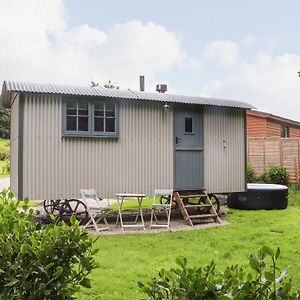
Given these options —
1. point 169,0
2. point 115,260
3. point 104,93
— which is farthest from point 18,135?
point 169,0

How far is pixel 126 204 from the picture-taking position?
12.9 metres

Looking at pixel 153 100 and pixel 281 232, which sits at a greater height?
pixel 153 100

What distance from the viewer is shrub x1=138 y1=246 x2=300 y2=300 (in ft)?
4.95

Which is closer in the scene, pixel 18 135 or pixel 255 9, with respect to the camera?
pixel 18 135

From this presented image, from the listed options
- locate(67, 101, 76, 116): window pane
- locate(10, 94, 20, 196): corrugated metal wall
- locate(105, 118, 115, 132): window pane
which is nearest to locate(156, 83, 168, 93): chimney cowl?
locate(105, 118, 115, 132): window pane

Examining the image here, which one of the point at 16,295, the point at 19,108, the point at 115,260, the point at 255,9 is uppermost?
the point at 255,9

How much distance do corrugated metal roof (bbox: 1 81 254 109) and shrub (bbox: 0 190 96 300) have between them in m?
6.18

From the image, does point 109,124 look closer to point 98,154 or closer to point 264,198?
point 98,154

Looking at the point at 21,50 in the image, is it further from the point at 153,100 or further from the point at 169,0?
the point at 153,100

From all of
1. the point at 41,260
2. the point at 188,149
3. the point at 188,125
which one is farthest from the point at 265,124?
the point at 41,260

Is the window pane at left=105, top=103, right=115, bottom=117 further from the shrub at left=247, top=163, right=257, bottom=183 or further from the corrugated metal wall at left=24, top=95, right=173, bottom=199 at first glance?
the shrub at left=247, top=163, right=257, bottom=183

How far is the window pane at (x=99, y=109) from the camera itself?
8961mm

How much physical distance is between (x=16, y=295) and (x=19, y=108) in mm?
6483

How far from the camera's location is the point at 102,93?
8.92 meters
